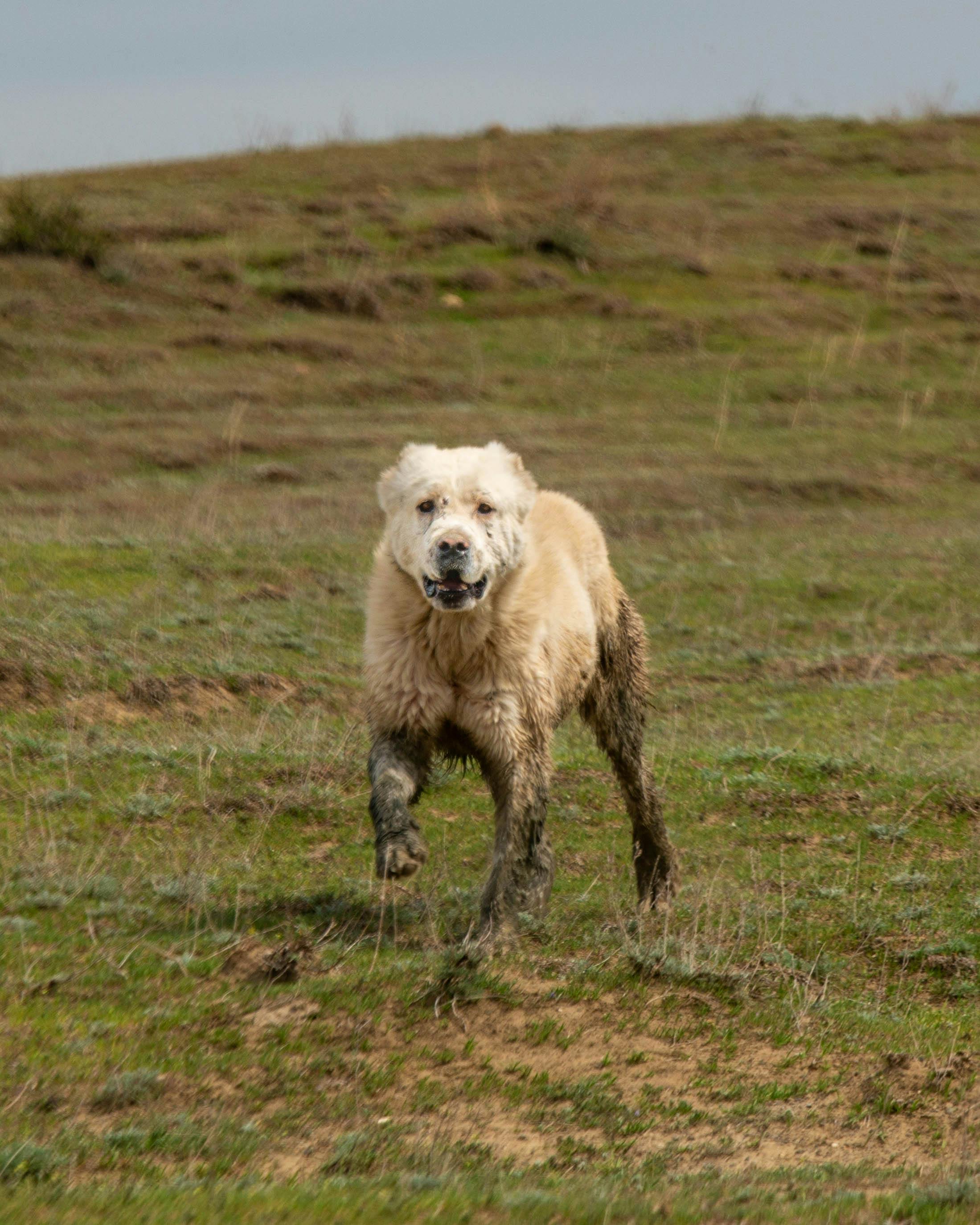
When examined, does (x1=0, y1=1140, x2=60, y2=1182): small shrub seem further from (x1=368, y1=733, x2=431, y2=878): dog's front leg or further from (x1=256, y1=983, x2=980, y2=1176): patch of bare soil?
(x1=368, y1=733, x2=431, y2=878): dog's front leg

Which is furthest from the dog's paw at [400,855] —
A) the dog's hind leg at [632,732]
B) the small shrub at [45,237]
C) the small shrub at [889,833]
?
the small shrub at [45,237]

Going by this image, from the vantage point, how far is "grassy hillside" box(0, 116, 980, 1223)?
487 centimetres

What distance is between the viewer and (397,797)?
648 cm

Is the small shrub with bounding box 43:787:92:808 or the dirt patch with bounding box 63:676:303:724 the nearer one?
the small shrub with bounding box 43:787:92:808

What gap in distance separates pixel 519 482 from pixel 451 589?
0.89 metres

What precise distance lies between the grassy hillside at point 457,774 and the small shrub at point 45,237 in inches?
3.6

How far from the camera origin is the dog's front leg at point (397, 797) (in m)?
6.11

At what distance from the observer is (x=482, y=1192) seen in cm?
423

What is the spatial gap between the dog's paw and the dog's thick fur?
4.9 inches

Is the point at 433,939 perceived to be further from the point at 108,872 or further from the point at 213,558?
the point at 213,558

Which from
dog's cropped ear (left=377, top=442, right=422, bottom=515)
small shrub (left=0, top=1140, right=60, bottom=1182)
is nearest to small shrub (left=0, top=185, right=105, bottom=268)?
dog's cropped ear (left=377, top=442, right=422, bottom=515)

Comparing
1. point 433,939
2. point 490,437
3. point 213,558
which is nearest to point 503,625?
point 433,939

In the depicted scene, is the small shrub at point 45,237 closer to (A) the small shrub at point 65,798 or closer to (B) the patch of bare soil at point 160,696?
(B) the patch of bare soil at point 160,696

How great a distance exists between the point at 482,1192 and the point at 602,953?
7.84 ft
